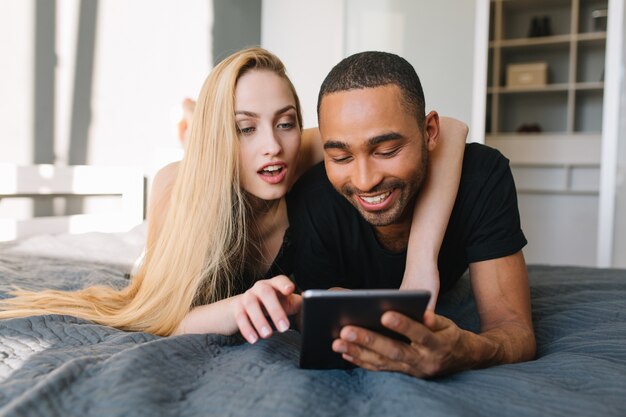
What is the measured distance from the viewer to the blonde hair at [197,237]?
112 cm

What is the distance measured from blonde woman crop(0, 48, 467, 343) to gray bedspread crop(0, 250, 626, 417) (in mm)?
122

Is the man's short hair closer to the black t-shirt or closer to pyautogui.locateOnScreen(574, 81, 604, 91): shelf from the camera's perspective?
the black t-shirt

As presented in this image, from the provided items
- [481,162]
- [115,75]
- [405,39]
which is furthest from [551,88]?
[481,162]

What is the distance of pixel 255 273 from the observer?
4.58 feet

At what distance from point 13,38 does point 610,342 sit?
2.33 metres

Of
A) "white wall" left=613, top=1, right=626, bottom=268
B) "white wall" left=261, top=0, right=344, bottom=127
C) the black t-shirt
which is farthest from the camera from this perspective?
"white wall" left=261, top=0, right=344, bottom=127

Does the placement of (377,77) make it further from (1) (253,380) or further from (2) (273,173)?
(1) (253,380)

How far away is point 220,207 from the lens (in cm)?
119

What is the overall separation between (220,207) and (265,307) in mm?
391

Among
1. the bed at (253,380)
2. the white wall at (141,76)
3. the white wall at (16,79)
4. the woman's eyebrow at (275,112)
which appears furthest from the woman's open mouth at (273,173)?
the white wall at (141,76)

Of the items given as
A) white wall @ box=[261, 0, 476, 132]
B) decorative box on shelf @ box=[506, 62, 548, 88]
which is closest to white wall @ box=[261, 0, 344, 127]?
white wall @ box=[261, 0, 476, 132]

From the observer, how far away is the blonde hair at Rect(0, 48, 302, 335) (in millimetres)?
1116

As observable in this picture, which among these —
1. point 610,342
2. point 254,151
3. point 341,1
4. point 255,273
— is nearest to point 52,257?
point 255,273

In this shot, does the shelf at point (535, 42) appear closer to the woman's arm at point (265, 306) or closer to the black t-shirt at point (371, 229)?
the black t-shirt at point (371, 229)
